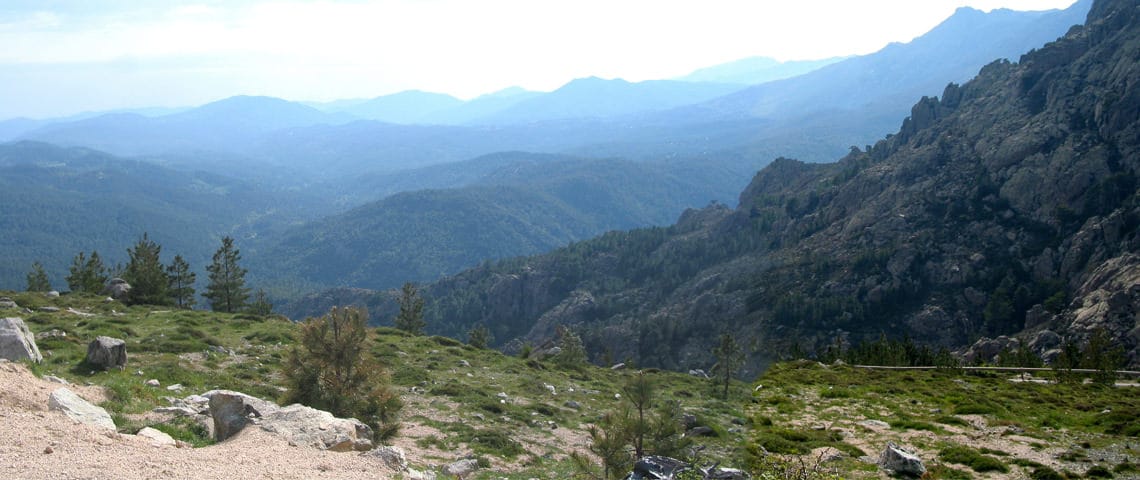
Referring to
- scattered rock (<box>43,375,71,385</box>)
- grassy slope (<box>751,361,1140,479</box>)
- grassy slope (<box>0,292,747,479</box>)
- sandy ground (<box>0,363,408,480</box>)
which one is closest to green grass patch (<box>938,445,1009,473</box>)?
grassy slope (<box>751,361,1140,479</box>)

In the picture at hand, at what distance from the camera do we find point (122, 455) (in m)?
13.4

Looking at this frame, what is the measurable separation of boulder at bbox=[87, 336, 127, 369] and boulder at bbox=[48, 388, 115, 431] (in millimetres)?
6913

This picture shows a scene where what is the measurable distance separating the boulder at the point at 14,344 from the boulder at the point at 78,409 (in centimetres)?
579

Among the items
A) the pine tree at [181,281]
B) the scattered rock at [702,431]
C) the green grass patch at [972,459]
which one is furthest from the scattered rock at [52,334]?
the green grass patch at [972,459]

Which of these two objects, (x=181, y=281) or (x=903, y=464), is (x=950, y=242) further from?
(x=181, y=281)

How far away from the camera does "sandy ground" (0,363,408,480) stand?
12344 mm

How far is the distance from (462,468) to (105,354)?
46.2ft

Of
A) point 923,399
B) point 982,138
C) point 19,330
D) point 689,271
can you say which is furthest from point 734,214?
point 19,330

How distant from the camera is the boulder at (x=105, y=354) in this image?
22.9m

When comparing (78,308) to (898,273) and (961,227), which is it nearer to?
(898,273)

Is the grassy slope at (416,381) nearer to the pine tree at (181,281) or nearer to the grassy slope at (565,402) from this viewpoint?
the grassy slope at (565,402)

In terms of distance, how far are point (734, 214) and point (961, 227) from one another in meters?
68.8

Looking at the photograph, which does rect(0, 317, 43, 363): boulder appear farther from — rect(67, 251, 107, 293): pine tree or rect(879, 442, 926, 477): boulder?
rect(67, 251, 107, 293): pine tree

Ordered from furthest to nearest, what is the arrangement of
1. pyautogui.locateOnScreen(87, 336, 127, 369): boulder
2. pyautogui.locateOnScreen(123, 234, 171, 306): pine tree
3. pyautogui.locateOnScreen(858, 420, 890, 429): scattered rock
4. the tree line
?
the tree line, pyautogui.locateOnScreen(123, 234, 171, 306): pine tree, pyautogui.locateOnScreen(858, 420, 890, 429): scattered rock, pyautogui.locateOnScreen(87, 336, 127, 369): boulder
